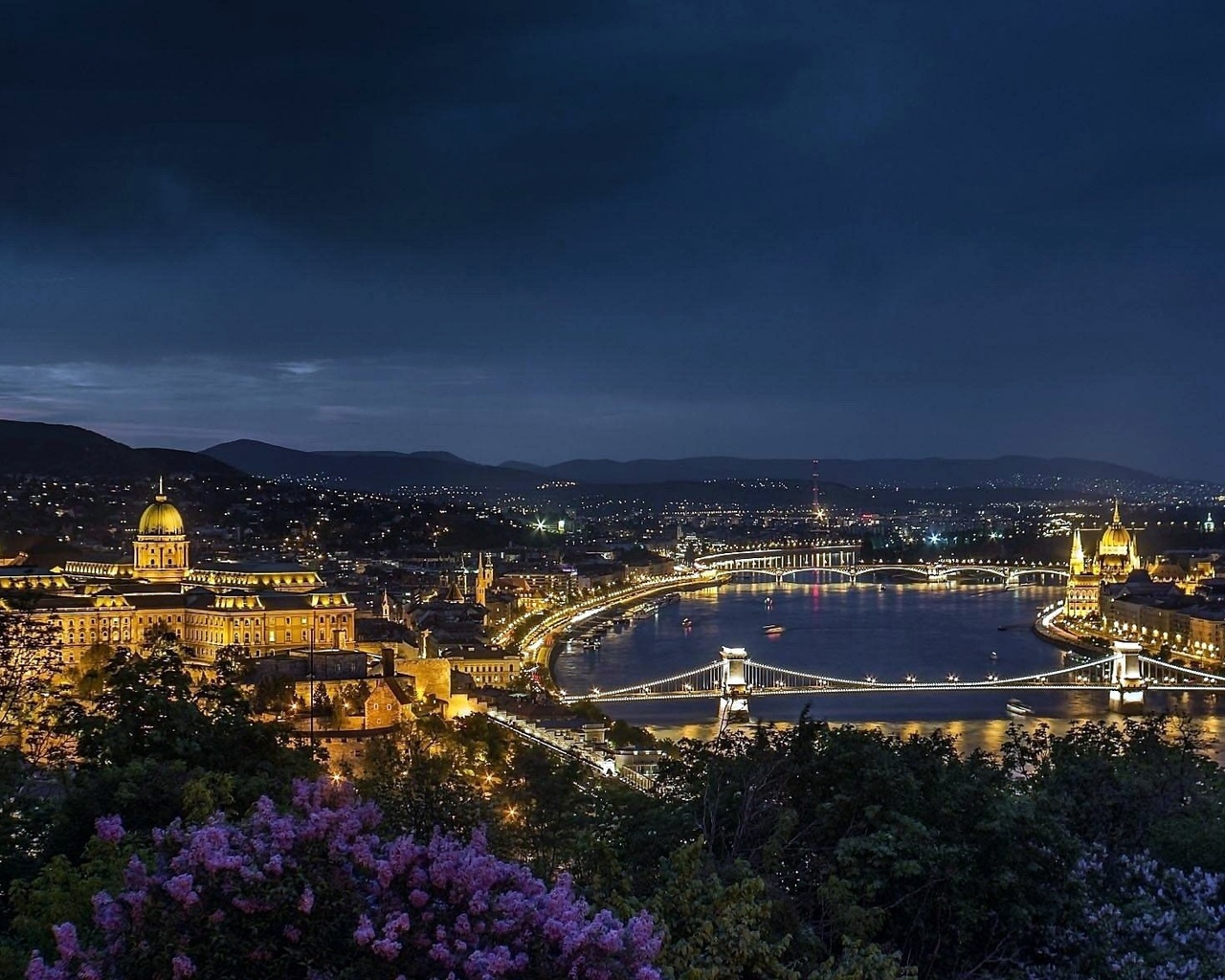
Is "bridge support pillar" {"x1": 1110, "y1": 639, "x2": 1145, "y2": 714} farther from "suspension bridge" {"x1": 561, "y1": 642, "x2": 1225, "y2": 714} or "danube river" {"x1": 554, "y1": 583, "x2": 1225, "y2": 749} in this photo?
"danube river" {"x1": 554, "y1": 583, "x2": 1225, "y2": 749}

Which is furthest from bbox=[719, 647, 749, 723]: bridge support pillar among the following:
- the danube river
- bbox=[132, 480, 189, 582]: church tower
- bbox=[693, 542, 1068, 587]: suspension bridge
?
bbox=[693, 542, 1068, 587]: suspension bridge

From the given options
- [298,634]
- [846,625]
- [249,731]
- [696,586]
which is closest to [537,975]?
[249,731]

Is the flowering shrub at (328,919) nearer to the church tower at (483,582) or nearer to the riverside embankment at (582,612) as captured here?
the riverside embankment at (582,612)

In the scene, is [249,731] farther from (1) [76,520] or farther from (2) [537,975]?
(1) [76,520]

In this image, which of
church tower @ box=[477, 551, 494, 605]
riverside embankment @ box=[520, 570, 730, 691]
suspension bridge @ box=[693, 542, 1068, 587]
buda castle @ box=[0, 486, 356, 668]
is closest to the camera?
buda castle @ box=[0, 486, 356, 668]

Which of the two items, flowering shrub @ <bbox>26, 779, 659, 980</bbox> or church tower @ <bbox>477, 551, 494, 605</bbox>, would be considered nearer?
flowering shrub @ <bbox>26, 779, 659, 980</bbox>

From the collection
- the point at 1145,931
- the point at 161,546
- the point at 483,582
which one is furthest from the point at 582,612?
the point at 1145,931
